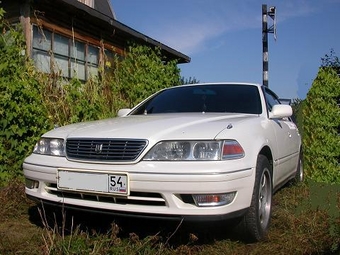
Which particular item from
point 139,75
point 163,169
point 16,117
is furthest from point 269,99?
point 139,75

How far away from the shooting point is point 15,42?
5.51 metres

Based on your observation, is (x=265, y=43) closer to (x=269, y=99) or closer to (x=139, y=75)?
(x=139, y=75)

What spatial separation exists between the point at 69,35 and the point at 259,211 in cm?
705

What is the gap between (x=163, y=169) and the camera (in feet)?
8.34

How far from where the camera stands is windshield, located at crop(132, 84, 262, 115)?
385 centimetres

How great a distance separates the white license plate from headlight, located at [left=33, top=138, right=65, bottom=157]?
0.75 feet

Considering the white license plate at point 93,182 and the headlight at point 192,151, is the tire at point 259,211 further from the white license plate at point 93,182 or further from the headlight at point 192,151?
the white license plate at point 93,182

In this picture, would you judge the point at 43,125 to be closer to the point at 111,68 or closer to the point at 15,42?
the point at 15,42

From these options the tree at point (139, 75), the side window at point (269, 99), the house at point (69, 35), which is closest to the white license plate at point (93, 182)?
the side window at point (269, 99)

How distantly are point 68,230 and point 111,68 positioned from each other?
7.51 metres

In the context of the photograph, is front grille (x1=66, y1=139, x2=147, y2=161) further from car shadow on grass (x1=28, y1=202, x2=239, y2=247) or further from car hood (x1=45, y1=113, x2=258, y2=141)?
car shadow on grass (x1=28, y1=202, x2=239, y2=247)

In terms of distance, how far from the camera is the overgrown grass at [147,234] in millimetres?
2625

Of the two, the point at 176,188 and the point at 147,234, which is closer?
the point at 176,188

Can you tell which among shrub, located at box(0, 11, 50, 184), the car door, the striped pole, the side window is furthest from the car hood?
the striped pole
